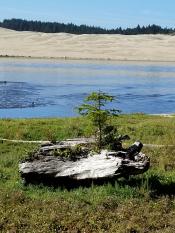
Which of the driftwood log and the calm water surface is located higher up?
the driftwood log

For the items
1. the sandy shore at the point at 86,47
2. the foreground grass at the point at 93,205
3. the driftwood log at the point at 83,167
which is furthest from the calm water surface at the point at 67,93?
the sandy shore at the point at 86,47

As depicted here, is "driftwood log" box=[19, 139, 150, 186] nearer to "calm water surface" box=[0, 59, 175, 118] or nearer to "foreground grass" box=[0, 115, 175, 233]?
"foreground grass" box=[0, 115, 175, 233]

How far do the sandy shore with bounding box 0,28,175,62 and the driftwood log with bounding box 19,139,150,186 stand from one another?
106 metres

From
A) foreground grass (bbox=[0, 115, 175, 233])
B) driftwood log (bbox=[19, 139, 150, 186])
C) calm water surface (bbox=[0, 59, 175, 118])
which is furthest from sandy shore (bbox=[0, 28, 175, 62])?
foreground grass (bbox=[0, 115, 175, 233])

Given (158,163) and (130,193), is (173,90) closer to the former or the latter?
(158,163)

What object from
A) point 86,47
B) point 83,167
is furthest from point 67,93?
point 86,47

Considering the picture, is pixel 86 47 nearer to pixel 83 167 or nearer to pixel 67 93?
pixel 67 93

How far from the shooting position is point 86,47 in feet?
470

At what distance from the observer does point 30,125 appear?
912 inches

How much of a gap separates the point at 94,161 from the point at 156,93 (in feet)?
125

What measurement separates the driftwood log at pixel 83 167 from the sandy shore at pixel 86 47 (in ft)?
348

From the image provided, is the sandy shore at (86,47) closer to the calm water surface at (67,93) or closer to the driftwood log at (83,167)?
the calm water surface at (67,93)

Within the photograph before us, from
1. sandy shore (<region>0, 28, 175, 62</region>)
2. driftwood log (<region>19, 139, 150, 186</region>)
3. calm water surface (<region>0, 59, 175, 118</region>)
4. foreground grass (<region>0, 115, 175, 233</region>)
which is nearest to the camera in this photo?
foreground grass (<region>0, 115, 175, 233</region>)

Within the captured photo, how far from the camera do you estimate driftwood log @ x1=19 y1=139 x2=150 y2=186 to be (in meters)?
12.7
